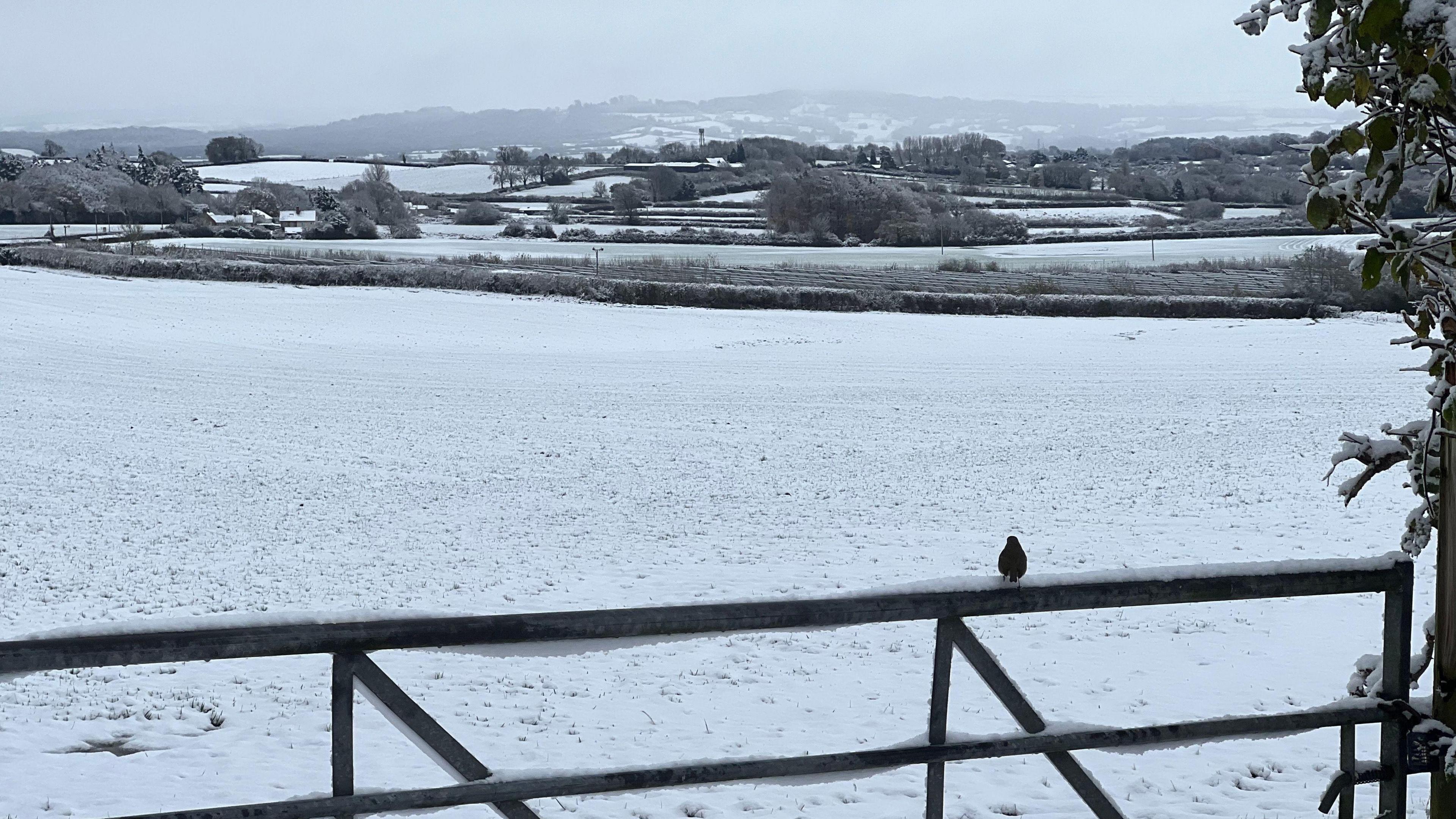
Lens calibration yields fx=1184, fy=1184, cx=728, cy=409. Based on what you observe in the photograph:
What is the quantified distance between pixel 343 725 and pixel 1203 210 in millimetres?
100863

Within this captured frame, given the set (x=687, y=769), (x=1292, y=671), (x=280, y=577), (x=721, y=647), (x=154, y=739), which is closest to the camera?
(x=687, y=769)

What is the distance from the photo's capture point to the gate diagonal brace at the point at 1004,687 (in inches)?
97.3

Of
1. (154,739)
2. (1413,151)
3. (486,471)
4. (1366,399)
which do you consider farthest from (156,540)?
(1366,399)

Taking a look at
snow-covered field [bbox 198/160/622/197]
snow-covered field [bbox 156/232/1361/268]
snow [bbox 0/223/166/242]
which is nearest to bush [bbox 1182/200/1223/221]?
snow-covered field [bbox 156/232/1361/268]

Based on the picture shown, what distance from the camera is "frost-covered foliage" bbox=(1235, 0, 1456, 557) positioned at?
211 cm

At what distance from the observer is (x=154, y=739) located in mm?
6773

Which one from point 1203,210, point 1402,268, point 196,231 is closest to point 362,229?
point 196,231

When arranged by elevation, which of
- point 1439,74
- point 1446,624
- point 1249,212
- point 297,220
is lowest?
point 1446,624

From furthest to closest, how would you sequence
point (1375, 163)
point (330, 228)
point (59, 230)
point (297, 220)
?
point (297, 220) → point (330, 228) → point (59, 230) → point (1375, 163)

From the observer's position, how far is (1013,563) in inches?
96.2

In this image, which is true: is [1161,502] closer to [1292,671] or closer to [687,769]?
[1292,671]

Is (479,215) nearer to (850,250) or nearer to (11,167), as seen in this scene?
(11,167)

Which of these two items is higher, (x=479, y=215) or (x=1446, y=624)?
(x=479, y=215)

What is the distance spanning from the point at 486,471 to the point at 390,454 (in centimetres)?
234
